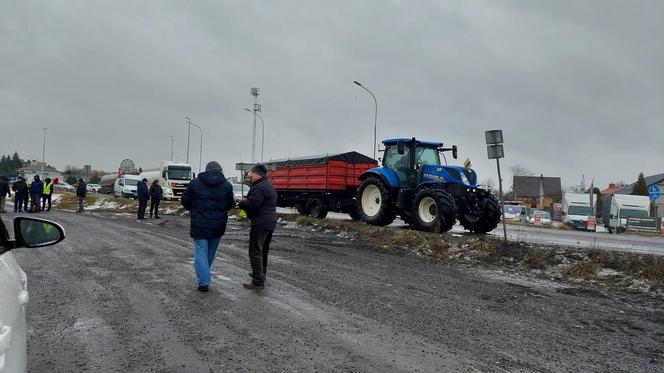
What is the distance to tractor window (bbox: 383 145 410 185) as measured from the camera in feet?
50.1

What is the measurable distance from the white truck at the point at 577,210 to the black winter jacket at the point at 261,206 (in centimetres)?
3130

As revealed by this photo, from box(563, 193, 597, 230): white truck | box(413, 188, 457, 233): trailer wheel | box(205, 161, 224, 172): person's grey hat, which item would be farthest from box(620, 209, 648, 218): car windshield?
box(205, 161, 224, 172): person's grey hat

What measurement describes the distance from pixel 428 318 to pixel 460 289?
225 centimetres

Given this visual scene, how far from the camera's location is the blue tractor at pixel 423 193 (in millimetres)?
13688

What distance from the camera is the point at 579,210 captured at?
35.7 meters

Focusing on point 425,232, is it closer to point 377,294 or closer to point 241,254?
point 241,254

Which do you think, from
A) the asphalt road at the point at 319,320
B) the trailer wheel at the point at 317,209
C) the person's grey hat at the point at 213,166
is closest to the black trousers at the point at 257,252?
the asphalt road at the point at 319,320

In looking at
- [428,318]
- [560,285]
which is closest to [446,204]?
[560,285]

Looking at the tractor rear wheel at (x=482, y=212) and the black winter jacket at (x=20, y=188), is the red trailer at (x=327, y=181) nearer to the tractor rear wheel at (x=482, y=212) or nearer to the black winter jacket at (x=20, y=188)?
the tractor rear wheel at (x=482, y=212)

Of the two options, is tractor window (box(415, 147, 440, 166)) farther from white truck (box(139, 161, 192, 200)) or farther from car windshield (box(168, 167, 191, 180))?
car windshield (box(168, 167, 191, 180))

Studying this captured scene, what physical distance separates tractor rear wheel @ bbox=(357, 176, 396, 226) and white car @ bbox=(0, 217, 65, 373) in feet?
40.9

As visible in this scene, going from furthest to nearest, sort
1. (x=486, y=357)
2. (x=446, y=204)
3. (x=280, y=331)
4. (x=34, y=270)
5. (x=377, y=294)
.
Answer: (x=446, y=204)
(x=34, y=270)
(x=377, y=294)
(x=280, y=331)
(x=486, y=357)

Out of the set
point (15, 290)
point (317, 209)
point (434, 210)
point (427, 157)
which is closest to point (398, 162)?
point (427, 157)

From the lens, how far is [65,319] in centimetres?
538
